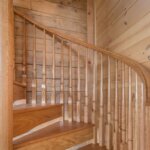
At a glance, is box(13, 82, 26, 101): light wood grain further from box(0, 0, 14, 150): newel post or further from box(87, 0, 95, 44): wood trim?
box(87, 0, 95, 44): wood trim

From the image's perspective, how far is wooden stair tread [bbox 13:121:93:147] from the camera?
1.44 m

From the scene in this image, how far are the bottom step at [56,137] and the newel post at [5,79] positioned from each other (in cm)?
13

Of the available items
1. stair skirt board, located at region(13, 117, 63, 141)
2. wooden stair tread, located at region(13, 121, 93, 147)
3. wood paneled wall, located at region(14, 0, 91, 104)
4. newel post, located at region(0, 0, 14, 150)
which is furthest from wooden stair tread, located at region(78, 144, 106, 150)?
wood paneled wall, located at region(14, 0, 91, 104)

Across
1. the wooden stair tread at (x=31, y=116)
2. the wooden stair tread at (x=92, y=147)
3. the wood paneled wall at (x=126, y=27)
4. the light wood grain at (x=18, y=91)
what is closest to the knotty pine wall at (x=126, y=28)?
the wood paneled wall at (x=126, y=27)

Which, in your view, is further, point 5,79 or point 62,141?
point 62,141

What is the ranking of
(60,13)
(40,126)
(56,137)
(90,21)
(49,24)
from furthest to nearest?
(90,21)
(60,13)
(49,24)
(40,126)
(56,137)

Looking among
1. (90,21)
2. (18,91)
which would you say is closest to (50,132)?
(18,91)

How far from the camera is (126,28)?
2.02 metres

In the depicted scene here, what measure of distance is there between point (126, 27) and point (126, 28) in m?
0.01

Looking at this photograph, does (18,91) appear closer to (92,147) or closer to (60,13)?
(92,147)

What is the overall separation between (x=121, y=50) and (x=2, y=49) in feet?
4.52

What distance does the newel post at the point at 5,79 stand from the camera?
4.21 ft

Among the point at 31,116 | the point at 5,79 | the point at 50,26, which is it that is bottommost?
the point at 31,116

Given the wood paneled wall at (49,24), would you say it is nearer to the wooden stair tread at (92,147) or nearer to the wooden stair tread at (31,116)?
the wooden stair tread at (31,116)
